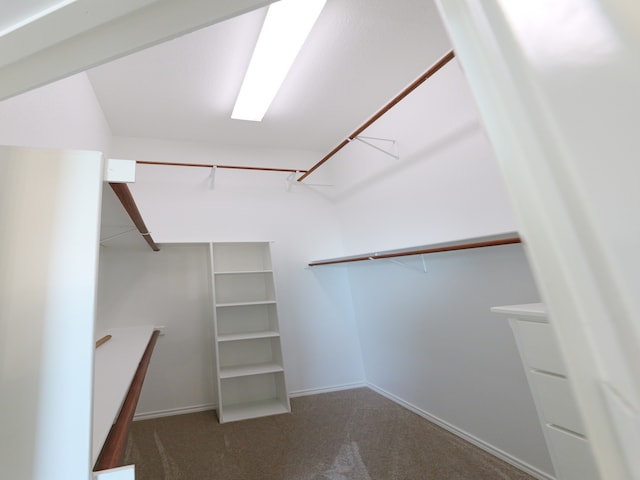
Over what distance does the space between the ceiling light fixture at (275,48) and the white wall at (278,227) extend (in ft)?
3.22

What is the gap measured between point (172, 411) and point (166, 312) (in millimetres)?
909

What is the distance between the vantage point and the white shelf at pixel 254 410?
264 cm

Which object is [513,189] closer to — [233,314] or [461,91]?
[461,91]

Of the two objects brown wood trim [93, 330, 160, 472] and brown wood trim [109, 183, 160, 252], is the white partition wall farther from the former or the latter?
brown wood trim [109, 183, 160, 252]

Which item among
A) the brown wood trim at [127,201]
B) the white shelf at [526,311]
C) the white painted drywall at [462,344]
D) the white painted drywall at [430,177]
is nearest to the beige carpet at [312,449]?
the white painted drywall at [462,344]

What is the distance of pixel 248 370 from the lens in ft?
9.24

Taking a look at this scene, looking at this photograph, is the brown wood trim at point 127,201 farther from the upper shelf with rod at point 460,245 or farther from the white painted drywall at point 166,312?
the upper shelf with rod at point 460,245

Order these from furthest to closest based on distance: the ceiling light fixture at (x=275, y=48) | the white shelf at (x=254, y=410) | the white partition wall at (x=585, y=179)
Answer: the white shelf at (x=254, y=410) < the ceiling light fixture at (x=275, y=48) < the white partition wall at (x=585, y=179)

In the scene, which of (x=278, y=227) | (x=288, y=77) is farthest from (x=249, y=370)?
(x=288, y=77)

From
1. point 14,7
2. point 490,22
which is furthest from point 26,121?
point 490,22

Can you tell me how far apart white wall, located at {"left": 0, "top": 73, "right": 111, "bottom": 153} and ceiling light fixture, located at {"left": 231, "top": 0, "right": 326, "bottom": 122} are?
109 cm

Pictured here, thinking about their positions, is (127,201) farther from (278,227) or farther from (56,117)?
(278,227)

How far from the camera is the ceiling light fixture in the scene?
171 cm

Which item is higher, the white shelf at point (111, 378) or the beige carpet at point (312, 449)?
the white shelf at point (111, 378)
